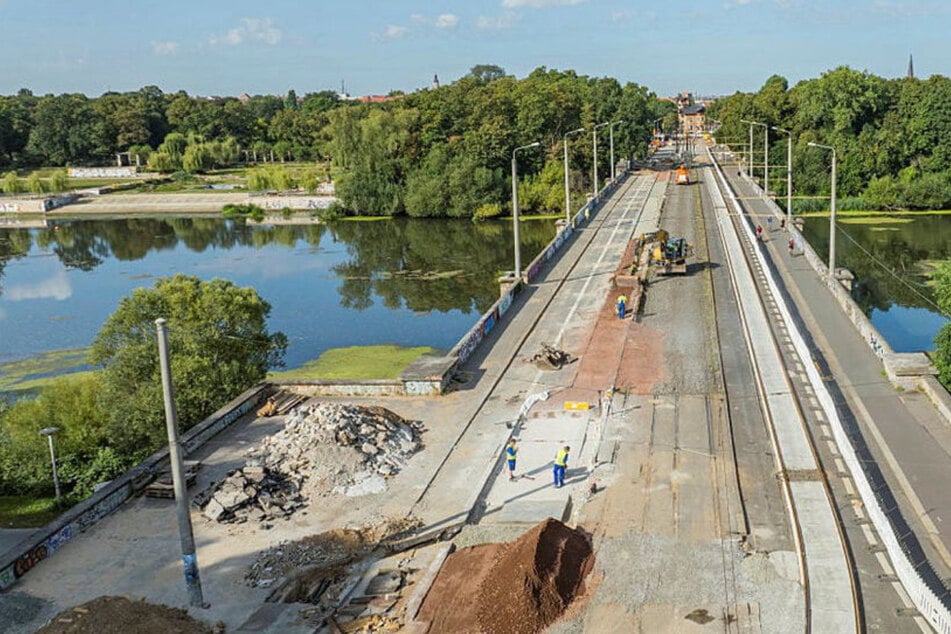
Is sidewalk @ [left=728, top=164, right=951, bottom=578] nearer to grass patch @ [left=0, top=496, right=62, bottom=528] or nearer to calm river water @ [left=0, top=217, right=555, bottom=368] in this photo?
calm river water @ [left=0, top=217, right=555, bottom=368]

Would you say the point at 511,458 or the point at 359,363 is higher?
the point at 511,458

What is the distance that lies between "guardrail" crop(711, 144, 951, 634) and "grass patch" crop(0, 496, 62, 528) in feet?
85.7

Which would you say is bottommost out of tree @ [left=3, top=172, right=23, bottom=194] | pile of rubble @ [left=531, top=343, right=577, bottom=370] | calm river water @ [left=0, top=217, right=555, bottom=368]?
calm river water @ [left=0, top=217, right=555, bottom=368]

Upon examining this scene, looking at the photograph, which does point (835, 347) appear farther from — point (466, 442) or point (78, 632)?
point (78, 632)

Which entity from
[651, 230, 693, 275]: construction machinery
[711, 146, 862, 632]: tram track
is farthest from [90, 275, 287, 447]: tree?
[651, 230, 693, 275]: construction machinery

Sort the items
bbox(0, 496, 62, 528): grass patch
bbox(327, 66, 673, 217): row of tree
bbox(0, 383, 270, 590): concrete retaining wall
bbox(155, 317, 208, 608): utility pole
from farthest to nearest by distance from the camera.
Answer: bbox(327, 66, 673, 217): row of tree
bbox(0, 496, 62, 528): grass patch
bbox(0, 383, 270, 590): concrete retaining wall
bbox(155, 317, 208, 608): utility pole

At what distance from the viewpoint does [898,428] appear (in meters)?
28.4

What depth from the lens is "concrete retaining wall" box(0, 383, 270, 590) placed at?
70.9 ft

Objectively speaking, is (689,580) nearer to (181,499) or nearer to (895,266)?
(181,499)

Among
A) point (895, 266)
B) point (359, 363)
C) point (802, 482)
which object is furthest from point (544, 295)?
point (895, 266)

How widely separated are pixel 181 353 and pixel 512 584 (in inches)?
968

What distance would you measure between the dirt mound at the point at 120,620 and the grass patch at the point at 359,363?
96.9ft

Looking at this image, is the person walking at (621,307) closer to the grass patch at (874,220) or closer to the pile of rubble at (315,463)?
the pile of rubble at (315,463)

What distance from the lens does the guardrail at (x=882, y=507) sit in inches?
711
